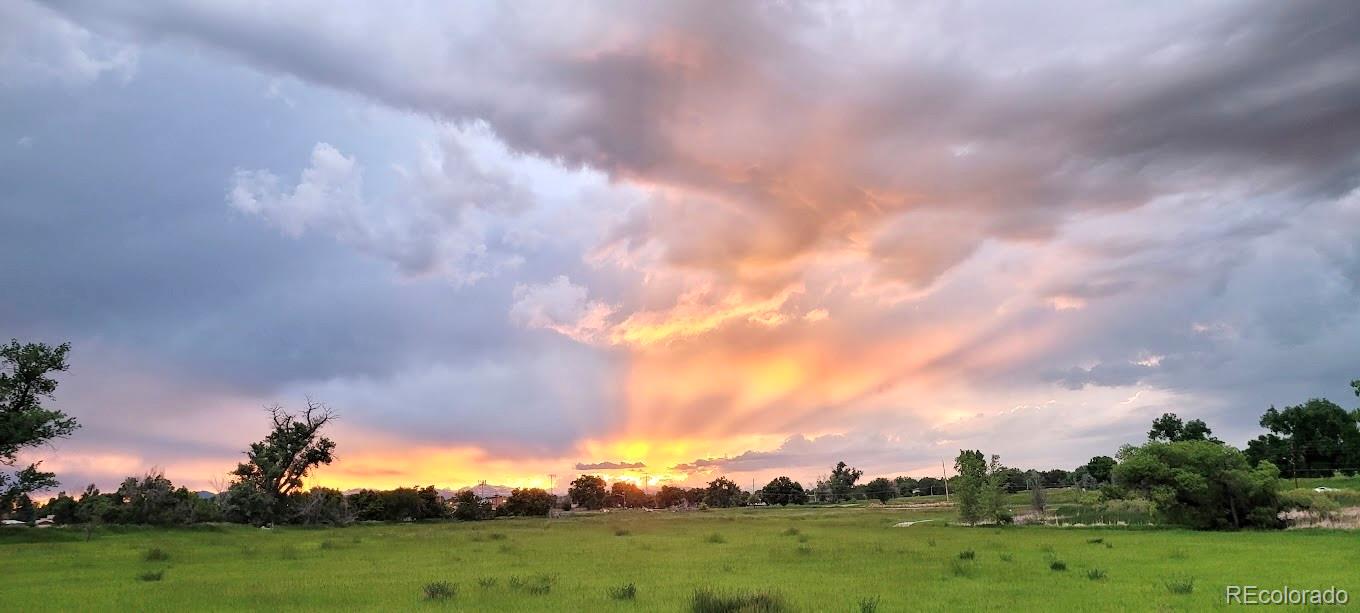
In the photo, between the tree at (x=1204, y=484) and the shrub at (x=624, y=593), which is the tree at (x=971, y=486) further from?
the shrub at (x=624, y=593)

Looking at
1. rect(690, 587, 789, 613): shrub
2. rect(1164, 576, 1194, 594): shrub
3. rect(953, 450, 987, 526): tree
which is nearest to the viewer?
rect(690, 587, 789, 613): shrub

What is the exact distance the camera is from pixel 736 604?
16.0 meters

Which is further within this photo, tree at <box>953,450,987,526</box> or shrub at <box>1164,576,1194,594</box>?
tree at <box>953,450,987,526</box>

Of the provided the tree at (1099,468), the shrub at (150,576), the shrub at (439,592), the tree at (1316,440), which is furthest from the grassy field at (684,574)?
the tree at (1099,468)

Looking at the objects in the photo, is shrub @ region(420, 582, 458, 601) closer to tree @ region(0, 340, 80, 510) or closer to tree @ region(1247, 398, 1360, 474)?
tree @ region(0, 340, 80, 510)

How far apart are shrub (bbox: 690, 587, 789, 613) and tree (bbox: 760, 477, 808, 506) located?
179 m

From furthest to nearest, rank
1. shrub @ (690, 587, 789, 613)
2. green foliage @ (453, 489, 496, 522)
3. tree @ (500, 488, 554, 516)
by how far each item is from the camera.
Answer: tree @ (500, 488, 554, 516) → green foliage @ (453, 489, 496, 522) → shrub @ (690, 587, 789, 613)

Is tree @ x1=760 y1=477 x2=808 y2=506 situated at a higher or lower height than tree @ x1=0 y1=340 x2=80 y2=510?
lower

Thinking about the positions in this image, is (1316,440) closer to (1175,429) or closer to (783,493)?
(1175,429)

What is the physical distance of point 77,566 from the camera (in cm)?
3127

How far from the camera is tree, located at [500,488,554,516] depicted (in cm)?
13762

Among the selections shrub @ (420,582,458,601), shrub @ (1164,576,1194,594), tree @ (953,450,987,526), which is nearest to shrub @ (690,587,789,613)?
shrub @ (420,582,458,601)

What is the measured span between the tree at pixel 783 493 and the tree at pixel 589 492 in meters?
41.5

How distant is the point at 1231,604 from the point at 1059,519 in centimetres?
5183
